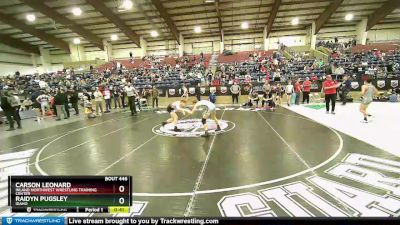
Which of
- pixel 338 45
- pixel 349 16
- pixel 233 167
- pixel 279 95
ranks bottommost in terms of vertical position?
pixel 233 167

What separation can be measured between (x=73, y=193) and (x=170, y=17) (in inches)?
1238

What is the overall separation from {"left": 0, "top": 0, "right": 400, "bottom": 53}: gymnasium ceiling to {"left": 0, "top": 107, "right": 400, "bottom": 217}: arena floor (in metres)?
19.7

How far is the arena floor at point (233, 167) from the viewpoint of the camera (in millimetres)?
3898

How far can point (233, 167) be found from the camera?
562 centimetres

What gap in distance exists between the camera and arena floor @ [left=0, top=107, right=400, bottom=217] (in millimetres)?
3898

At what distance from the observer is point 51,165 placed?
6.38m

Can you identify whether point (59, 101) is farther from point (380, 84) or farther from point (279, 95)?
point (380, 84)

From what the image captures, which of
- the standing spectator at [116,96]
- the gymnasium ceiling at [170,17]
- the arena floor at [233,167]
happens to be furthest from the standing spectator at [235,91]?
the arena floor at [233,167]

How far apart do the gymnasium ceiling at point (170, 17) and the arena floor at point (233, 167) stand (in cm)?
1968

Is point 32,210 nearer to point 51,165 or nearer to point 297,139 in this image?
point 51,165

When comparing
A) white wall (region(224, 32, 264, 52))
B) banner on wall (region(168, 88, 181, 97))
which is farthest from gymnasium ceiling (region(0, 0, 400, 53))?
banner on wall (region(168, 88, 181, 97))

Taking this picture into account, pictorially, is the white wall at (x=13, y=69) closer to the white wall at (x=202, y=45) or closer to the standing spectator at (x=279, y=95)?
the white wall at (x=202, y=45)

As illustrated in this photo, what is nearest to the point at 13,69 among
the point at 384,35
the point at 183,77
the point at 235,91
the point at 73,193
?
the point at 183,77

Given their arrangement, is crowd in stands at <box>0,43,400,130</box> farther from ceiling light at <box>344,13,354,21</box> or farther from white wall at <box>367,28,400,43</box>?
white wall at <box>367,28,400,43</box>
